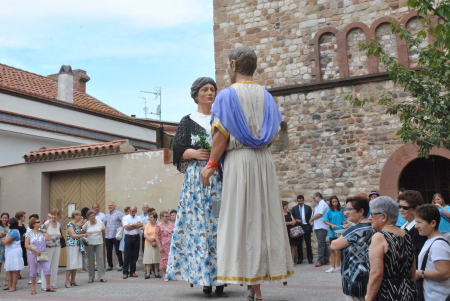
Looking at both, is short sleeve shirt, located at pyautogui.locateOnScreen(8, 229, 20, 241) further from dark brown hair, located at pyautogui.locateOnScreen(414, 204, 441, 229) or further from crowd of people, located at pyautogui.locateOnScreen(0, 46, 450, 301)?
dark brown hair, located at pyautogui.locateOnScreen(414, 204, 441, 229)

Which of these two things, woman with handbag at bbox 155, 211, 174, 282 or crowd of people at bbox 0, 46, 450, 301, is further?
woman with handbag at bbox 155, 211, 174, 282

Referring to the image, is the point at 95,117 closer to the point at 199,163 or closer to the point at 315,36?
the point at 315,36

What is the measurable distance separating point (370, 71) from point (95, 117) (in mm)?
14104

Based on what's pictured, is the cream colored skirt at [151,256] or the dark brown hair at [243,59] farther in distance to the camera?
the cream colored skirt at [151,256]

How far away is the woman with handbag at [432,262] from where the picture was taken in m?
4.10

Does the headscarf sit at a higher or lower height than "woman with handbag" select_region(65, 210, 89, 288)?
higher

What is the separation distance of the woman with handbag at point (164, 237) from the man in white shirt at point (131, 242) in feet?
2.15

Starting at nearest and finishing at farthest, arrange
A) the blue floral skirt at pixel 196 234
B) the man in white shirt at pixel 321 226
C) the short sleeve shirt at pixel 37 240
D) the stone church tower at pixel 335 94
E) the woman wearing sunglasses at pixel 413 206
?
the woman wearing sunglasses at pixel 413 206, the blue floral skirt at pixel 196 234, the short sleeve shirt at pixel 37 240, the man in white shirt at pixel 321 226, the stone church tower at pixel 335 94

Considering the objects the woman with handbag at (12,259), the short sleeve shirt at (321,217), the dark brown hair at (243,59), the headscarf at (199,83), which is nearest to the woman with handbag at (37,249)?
the woman with handbag at (12,259)

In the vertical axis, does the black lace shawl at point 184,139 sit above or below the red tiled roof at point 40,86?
below

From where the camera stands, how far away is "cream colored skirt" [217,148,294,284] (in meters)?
4.30

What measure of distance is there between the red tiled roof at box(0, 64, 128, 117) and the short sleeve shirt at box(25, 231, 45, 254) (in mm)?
13704

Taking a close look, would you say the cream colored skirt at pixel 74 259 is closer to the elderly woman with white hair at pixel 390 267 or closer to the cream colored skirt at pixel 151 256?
the cream colored skirt at pixel 151 256

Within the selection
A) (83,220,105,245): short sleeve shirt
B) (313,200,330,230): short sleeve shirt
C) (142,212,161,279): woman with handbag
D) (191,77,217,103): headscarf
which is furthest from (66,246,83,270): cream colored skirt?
(313,200,330,230): short sleeve shirt
